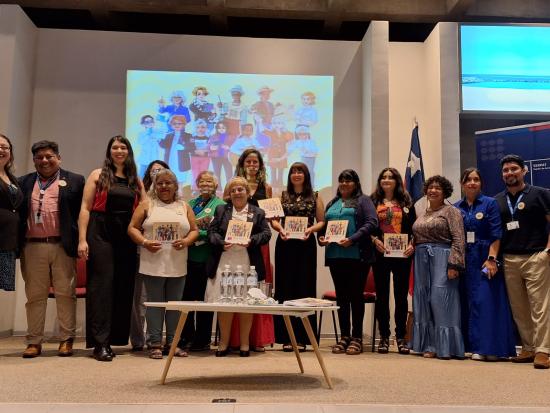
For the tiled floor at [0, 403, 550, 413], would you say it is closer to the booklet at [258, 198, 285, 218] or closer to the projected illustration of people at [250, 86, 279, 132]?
the booklet at [258, 198, 285, 218]

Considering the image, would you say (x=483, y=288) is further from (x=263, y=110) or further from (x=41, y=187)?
(x=41, y=187)

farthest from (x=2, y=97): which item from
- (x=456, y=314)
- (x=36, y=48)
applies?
(x=456, y=314)

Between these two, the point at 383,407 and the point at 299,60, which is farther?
the point at 299,60

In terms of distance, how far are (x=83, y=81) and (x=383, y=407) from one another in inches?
200

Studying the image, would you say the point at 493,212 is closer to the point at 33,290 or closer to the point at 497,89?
the point at 497,89

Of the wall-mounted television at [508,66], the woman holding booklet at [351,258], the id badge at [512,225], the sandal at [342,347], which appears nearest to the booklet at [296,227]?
the woman holding booklet at [351,258]

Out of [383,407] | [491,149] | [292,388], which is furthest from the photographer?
[491,149]

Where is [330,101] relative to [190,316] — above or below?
above

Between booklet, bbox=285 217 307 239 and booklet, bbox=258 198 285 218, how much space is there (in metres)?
0.09

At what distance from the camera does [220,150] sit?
6.17 metres

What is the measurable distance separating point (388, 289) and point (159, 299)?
1845 mm

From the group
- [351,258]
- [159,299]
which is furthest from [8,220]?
[351,258]

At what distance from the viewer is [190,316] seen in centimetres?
448

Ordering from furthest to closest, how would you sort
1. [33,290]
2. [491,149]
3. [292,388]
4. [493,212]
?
[491,149]
[493,212]
[33,290]
[292,388]
